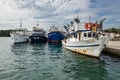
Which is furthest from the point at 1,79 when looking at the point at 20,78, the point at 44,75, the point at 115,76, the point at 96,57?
the point at 96,57

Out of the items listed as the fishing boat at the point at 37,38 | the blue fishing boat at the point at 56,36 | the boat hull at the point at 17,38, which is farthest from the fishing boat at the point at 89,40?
the boat hull at the point at 17,38

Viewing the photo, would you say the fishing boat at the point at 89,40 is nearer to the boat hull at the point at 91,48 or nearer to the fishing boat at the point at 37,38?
the boat hull at the point at 91,48

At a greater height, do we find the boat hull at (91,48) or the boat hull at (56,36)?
the boat hull at (56,36)

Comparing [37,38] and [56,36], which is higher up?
[56,36]

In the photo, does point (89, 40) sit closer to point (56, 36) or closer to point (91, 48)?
point (91, 48)

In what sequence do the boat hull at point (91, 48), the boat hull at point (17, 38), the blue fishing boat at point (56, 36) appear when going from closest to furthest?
1. the boat hull at point (91, 48)
2. the blue fishing boat at point (56, 36)
3. the boat hull at point (17, 38)

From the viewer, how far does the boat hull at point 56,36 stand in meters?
58.0

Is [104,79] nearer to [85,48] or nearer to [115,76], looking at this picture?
[115,76]

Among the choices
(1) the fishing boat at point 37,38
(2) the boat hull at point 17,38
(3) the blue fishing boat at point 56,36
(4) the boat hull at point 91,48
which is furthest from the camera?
(1) the fishing boat at point 37,38

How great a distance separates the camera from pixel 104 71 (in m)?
15.0

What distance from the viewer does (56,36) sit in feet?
193

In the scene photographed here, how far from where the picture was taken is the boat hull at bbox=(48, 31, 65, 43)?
58.0 metres

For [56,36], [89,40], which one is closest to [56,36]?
[56,36]

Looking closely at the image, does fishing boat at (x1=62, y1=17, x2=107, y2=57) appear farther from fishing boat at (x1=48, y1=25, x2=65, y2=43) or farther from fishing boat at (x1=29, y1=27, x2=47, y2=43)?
fishing boat at (x1=29, y1=27, x2=47, y2=43)
